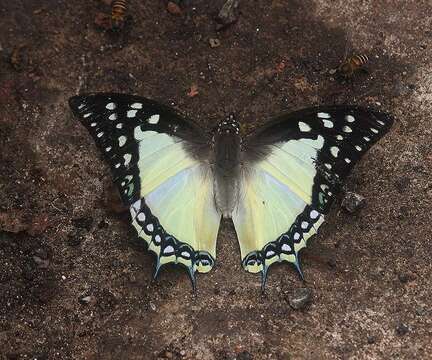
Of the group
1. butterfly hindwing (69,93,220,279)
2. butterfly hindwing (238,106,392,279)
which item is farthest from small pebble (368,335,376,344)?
butterfly hindwing (69,93,220,279)

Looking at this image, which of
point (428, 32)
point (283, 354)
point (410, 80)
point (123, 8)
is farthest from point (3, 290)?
point (428, 32)

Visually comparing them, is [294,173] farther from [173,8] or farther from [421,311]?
[173,8]

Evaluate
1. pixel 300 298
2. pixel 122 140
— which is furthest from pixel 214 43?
pixel 300 298

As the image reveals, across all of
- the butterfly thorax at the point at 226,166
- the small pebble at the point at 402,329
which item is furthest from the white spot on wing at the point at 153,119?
the small pebble at the point at 402,329

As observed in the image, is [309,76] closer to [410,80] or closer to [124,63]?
[410,80]

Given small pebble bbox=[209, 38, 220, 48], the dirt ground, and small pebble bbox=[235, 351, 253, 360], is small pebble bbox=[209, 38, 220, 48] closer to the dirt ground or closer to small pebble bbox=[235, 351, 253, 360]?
the dirt ground

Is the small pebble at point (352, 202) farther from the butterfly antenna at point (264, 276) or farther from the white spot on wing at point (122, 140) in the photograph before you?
the white spot on wing at point (122, 140)
